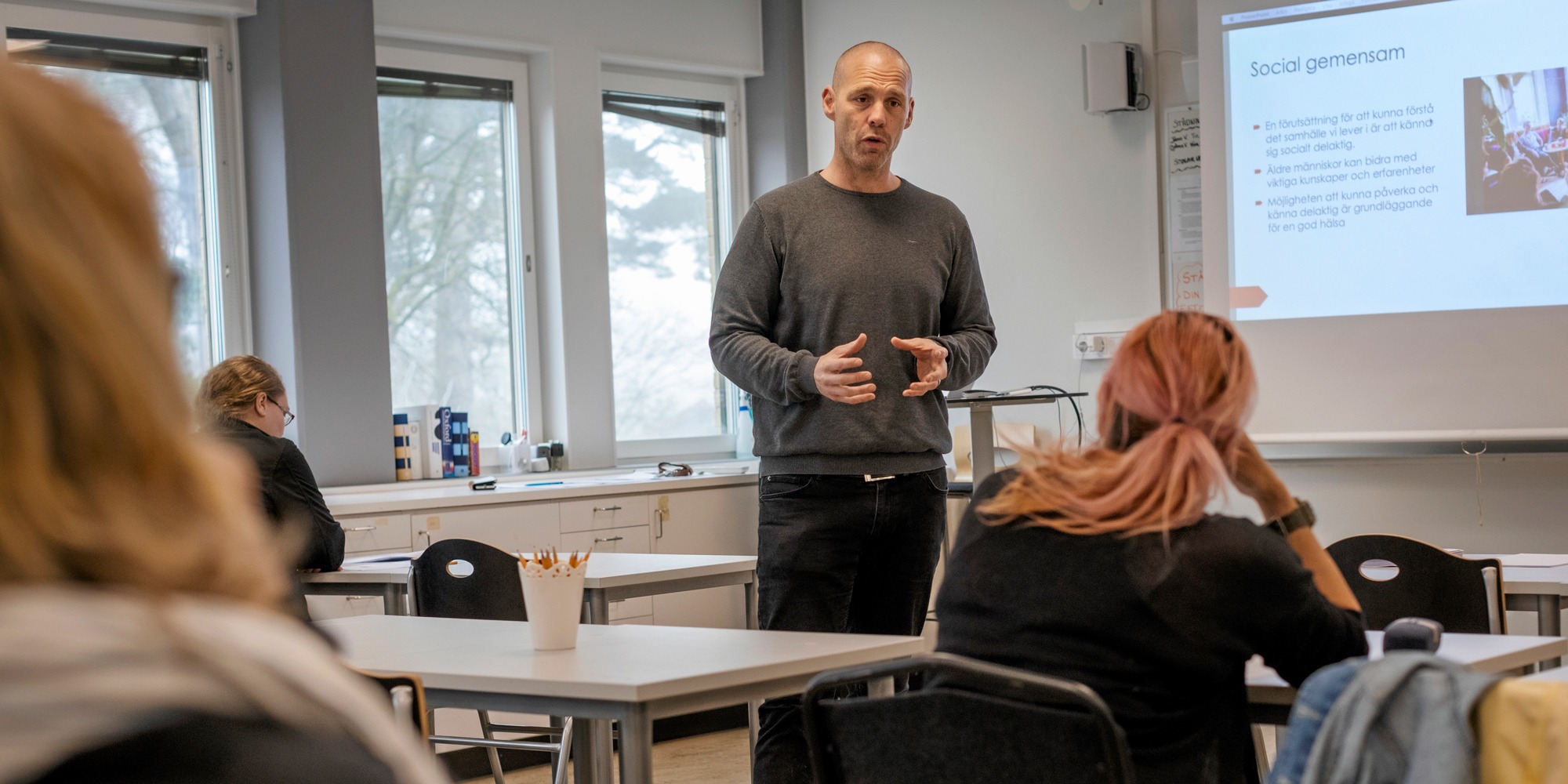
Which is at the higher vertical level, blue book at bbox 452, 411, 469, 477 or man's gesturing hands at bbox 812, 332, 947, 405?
man's gesturing hands at bbox 812, 332, 947, 405

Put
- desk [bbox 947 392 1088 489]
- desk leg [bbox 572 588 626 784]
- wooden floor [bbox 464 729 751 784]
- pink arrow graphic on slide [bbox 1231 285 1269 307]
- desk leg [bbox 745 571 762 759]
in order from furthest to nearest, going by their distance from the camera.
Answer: pink arrow graphic on slide [bbox 1231 285 1269 307] < wooden floor [bbox 464 729 751 784] < desk [bbox 947 392 1088 489] < desk leg [bbox 745 571 762 759] < desk leg [bbox 572 588 626 784]

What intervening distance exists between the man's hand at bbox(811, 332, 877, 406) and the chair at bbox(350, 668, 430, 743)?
3.59 feet

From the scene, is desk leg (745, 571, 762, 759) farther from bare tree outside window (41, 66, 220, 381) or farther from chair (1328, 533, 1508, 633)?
bare tree outside window (41, 66, 220, 381)

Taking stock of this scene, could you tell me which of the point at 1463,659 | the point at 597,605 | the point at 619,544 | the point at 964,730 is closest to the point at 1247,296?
the point at 619,544

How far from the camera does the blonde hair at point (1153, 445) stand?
166 cm

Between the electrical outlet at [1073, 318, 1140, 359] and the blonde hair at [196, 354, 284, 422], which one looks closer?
the blonde hair at [196, 354, 284, 422]

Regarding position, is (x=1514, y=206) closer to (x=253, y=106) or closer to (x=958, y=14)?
(x=958, y=14)

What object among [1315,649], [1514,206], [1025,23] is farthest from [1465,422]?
[1315,649]

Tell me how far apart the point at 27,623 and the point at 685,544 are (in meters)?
4.63

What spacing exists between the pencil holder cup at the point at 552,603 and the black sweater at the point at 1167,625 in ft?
2.30

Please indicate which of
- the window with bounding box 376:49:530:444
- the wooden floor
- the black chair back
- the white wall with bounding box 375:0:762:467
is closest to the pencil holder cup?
the black chair back

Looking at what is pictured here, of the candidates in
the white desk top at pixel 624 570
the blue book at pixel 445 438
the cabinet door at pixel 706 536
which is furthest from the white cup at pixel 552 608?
the blue book at pixel 445 438

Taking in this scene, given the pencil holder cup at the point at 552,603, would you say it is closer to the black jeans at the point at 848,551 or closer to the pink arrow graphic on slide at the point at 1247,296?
the black jeans at the point at 848,551

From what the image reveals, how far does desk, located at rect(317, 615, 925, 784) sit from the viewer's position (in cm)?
182
